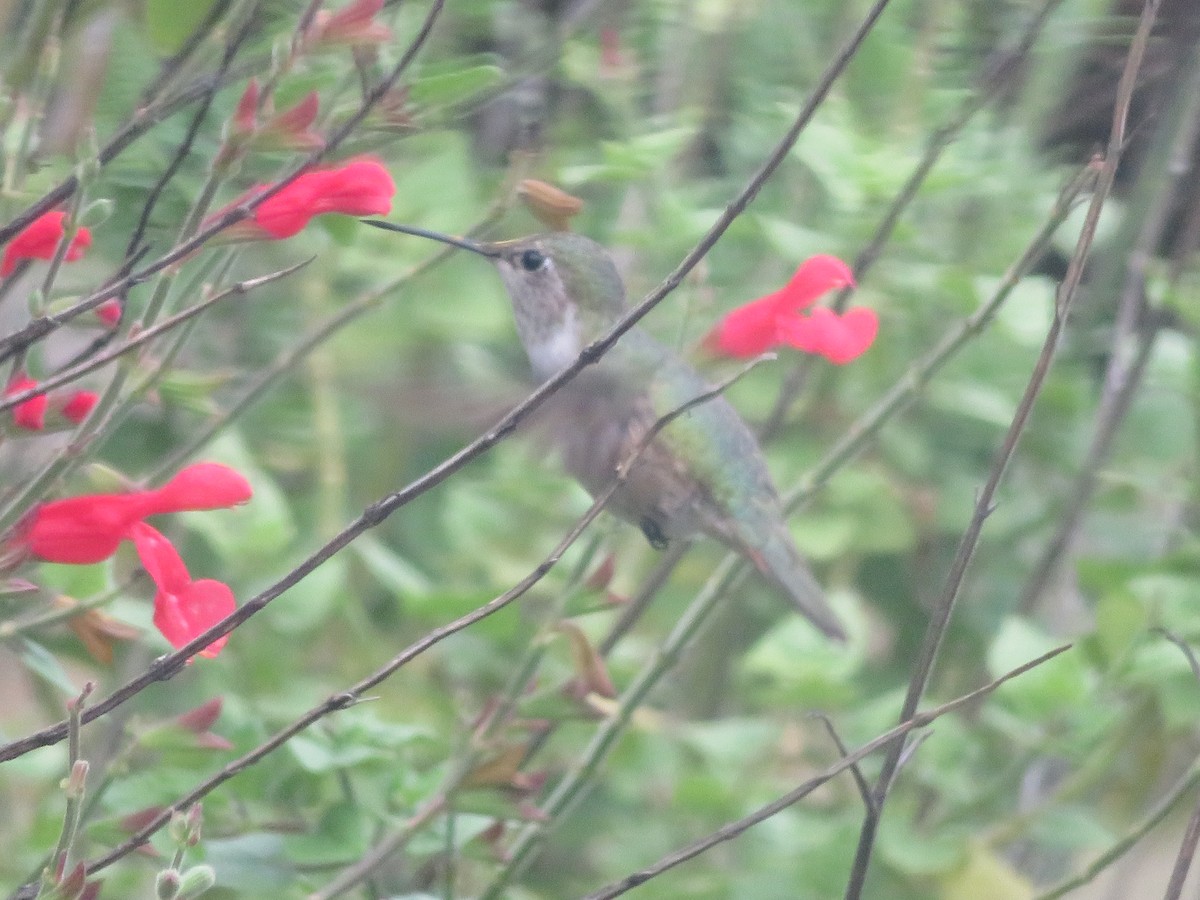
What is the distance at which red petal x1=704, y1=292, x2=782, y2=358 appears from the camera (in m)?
1.70

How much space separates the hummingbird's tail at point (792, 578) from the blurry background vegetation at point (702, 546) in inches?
6.5

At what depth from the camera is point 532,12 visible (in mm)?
2920

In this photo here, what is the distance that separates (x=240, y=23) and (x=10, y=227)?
27cm


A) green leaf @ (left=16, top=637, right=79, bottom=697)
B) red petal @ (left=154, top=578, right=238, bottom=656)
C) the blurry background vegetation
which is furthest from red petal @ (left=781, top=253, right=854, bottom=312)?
green leaf @ (left=16, top=637, right=79, bottom=697)

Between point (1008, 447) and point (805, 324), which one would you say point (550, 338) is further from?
point (1008, 447)

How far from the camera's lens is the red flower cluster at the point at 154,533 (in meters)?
1.30

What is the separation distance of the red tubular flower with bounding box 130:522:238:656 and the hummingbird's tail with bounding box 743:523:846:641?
698 millimetres

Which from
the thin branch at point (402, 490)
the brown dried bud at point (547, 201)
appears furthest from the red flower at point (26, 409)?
the brown dried bud at point (547, 201)

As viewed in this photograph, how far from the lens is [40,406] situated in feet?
4.32

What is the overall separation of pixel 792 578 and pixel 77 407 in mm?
917

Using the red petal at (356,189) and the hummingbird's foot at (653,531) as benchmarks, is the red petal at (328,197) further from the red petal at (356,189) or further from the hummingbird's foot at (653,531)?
the hummingbird's foot at (653,531)

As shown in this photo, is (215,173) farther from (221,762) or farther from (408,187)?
(408,187)

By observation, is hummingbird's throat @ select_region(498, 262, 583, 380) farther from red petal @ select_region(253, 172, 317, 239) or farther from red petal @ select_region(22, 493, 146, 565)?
red petal @ select_region(22, 493, 146, 565)

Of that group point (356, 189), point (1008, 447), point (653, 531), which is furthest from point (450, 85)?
point (653, 531)
